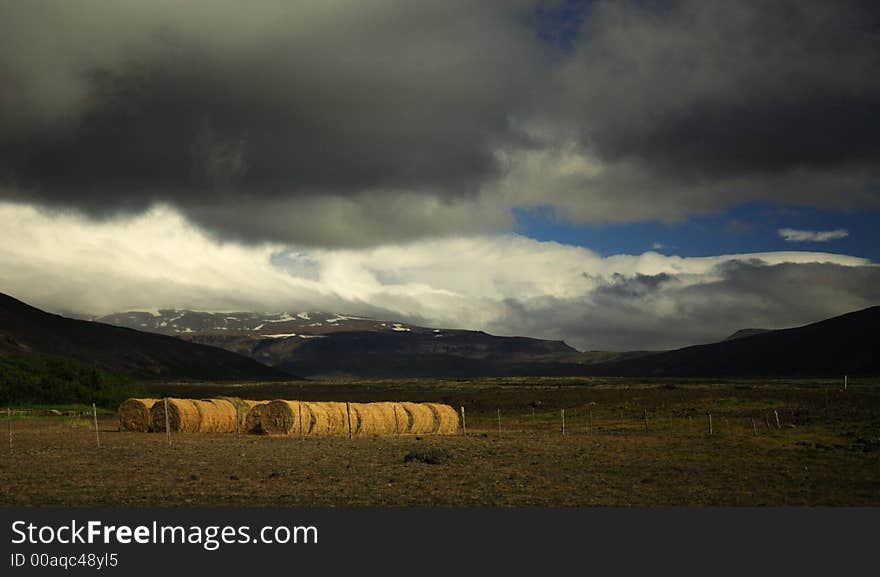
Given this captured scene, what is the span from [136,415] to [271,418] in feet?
25.8

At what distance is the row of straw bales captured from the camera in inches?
1645

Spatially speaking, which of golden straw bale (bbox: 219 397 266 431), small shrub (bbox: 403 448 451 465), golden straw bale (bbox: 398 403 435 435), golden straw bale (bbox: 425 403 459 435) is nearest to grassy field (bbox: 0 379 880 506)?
small shrub (bbox: 403 448 451 465)

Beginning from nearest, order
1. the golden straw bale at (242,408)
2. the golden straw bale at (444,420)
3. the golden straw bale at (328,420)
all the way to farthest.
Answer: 1. the golden straw bale at (328,420)
2. the golden straw bale at (242,408)
3. the golden straw bale at (444,420)

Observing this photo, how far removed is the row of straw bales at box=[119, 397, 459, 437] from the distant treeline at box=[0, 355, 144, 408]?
2435 centimetres

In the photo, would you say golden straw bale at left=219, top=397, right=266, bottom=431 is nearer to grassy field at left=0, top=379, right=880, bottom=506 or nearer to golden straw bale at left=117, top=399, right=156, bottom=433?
grassy field at left=0, top=379, right=880, bottom=506

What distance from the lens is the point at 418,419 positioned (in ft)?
154

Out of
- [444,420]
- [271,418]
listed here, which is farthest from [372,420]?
[444,420]

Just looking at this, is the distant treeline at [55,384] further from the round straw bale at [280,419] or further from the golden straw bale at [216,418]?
the round straw bale at [280,419]

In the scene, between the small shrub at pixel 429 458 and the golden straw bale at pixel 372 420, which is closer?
the small shrub at pixel 429 458

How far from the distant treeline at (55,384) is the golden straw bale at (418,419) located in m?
33.5

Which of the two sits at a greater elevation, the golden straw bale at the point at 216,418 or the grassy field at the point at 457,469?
the golden straw bale at the point at 216,418

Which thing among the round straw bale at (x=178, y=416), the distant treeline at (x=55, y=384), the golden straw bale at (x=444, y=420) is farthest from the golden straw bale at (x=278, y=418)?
the distant treeline at (x=55, y=384)

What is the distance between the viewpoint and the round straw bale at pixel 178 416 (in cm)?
4325

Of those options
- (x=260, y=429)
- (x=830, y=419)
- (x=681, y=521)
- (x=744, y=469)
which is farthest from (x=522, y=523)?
(x=830, y=419)
